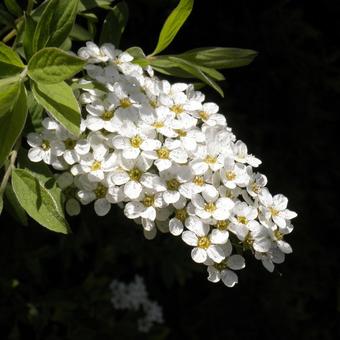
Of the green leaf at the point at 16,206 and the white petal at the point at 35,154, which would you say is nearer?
the white petal at the point at 35,154

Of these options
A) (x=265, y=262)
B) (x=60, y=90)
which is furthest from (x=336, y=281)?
(x=60, y=90)

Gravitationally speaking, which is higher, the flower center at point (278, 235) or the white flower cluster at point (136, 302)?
the flower center at point (278, 235)

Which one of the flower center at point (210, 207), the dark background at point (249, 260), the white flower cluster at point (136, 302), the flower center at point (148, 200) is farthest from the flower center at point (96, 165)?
the white flower cluster at point (136, 302)

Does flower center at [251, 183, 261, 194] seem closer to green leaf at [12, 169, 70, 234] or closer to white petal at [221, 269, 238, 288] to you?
white petal at [221, 269, 238, 288]

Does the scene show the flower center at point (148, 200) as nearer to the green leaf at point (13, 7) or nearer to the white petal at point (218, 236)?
the white petal at point (218, 236)

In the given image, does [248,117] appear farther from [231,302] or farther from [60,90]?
[60,90]

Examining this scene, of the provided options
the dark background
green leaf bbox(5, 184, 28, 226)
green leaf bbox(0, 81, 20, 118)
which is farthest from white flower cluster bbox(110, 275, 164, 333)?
green leaf bbox(0, 81, 20, 118)
